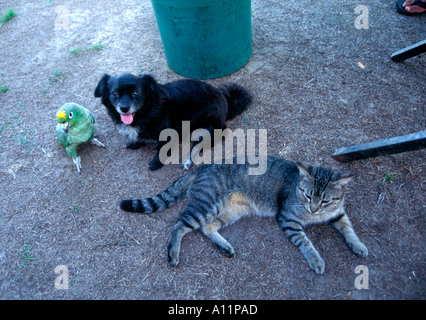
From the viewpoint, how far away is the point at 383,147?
2910 millimetres

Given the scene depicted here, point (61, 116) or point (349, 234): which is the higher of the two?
point (61, 116)

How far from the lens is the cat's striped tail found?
2.91 meters

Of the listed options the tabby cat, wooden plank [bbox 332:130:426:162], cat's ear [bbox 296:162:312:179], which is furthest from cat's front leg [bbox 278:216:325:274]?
wooden plank [bbox 332:130:426:162]

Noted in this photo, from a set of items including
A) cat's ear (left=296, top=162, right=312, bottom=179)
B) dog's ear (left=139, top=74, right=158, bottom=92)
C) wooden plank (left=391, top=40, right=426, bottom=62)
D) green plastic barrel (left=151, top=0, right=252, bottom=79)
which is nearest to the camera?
cat's ear (left=296, top=162, right=312, bottom=179)

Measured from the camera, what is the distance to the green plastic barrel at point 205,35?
374cm

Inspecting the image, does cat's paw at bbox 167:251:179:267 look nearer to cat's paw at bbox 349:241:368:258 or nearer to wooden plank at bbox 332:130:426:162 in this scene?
cat's paw at bbox 349:241:368:258

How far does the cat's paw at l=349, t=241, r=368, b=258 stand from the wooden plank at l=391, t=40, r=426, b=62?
124 inches

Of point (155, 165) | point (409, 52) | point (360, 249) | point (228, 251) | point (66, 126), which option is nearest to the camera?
point (360, 249)

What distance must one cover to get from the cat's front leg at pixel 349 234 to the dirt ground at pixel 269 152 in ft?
0.23

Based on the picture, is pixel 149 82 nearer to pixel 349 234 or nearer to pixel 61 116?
pixel 61 116

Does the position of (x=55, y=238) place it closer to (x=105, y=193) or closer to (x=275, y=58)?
(x=105, y=193)

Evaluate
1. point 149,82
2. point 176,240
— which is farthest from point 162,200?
point 149,82

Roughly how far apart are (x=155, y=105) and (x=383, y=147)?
2501mm
